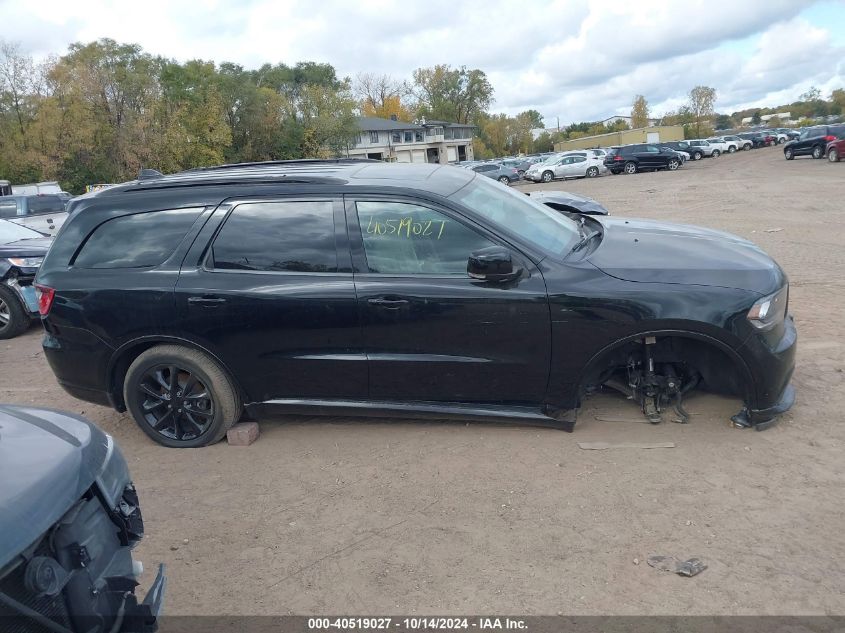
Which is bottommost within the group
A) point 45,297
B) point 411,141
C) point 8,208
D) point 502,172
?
point 502,172

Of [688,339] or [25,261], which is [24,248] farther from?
[688,339]

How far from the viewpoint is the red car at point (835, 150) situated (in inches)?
1150

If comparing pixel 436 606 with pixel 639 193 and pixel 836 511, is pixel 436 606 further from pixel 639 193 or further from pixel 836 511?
pixel 639 193

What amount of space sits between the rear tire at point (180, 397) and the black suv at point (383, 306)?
0.5 inches

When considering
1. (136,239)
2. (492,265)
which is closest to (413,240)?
(492,265)

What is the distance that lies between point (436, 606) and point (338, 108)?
63886 millimetres

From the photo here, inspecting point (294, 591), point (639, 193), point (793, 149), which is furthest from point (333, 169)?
point (793, 149)

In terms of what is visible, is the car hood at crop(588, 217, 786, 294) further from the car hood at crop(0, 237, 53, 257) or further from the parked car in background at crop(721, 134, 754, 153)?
the parked car in background at crop(721, 134, 754, 153)

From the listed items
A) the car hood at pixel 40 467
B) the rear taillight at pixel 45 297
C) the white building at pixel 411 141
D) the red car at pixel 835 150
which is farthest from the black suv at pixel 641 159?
the car hood at pixel 40 467

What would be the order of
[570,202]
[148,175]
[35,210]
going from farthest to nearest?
[35,210]
[570,202]
[148,175]

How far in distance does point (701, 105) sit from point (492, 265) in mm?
112620

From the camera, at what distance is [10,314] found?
28.0ft

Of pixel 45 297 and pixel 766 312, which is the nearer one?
pixel 766 312

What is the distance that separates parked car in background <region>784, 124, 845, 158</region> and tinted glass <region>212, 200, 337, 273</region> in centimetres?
3289
